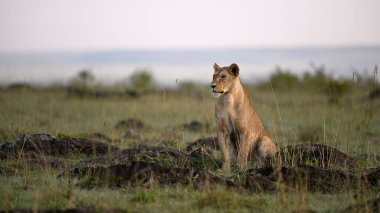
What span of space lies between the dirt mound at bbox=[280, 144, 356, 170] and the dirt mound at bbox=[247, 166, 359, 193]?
86cm

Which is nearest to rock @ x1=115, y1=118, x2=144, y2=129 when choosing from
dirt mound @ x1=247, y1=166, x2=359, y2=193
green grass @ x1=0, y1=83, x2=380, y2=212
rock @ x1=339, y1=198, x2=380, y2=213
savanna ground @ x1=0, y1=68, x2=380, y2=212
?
savanna ground @ x1=0, y1=68, x2=380, y2=212

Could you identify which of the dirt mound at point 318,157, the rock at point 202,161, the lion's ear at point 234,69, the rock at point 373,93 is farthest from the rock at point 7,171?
the rock at point 373,93

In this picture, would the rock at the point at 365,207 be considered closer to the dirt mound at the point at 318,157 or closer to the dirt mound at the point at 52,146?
the dirt mound at the point at 318,157

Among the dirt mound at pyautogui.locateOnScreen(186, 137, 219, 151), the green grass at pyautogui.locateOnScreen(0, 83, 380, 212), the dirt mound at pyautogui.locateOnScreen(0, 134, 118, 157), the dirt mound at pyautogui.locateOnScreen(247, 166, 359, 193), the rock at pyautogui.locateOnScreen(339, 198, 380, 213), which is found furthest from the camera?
the dirt mound at pyautogui.locateOnScreen(186, 137, 219, 151)

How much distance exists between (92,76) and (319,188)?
71.1ft

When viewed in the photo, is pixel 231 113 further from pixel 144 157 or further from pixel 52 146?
pixel 52 146

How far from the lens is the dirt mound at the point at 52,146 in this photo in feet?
33.8

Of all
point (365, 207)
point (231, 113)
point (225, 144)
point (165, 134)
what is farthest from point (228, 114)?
point (165, 134)

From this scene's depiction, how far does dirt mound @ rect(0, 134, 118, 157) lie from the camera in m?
10.3

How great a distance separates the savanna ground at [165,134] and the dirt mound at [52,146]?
24cm

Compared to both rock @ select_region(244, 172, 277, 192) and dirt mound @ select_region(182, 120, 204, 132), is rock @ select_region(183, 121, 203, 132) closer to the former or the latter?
dirt mound @ select_region(182, 120, 204, 132)

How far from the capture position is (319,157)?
9969 millimetres

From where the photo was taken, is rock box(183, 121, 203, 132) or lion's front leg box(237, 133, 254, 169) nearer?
lion's front leg box(237, 133, 254, 169)

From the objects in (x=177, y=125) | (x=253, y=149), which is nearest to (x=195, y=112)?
(x=177, y=125)
